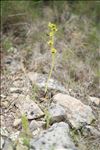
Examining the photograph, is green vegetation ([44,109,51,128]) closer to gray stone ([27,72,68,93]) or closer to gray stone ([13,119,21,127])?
gray stone ([13,119,21,127])

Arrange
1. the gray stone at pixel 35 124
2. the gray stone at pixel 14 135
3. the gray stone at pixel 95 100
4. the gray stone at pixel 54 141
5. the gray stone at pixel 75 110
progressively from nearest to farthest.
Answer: the gray stone at pixel 54 141 < the gray stone at pixel 14 135 < the gray stone at pixel 35 124 < the gray stone at pixel 75 110 < the gray stone at pixel 95 100

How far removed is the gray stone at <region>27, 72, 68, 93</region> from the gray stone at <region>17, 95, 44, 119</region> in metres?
0.25

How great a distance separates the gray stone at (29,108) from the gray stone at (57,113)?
0.08m

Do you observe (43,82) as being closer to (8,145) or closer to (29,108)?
(29,108)

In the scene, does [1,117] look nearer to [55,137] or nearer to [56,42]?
[55,137]

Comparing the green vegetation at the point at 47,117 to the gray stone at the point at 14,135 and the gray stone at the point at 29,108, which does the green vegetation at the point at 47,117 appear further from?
the gray stone at the point at 14,135

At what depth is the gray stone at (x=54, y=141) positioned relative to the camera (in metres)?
2.03

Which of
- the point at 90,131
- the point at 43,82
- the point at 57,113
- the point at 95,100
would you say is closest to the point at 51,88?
the point at 43,82

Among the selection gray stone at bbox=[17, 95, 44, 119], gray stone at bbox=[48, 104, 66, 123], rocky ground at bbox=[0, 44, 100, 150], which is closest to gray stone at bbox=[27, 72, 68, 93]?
rocky ground at bbox=[0, 44, 100, 150]

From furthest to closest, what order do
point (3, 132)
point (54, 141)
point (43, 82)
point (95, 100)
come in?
point (43, 82)
point (95, 100)
point (3, 132)
point (54, 141)

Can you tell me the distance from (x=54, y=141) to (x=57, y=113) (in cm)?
45

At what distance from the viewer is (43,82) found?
3.00m

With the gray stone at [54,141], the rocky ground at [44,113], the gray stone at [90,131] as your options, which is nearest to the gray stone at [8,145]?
the rocky ground at [44,113]

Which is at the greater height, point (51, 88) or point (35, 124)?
point (51, 88)
